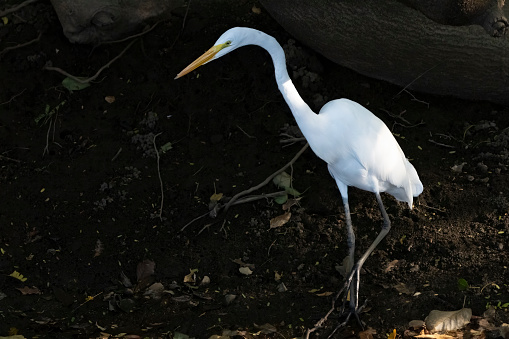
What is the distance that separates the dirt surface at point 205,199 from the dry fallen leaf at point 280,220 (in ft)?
0.10

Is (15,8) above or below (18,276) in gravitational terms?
above

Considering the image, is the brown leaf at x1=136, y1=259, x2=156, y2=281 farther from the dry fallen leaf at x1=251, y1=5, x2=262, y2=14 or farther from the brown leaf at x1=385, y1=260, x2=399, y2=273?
the dry fallen leaf at x1=251, y1=5, x2=262, y2=14

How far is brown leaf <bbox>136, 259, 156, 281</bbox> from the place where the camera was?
3.41 m

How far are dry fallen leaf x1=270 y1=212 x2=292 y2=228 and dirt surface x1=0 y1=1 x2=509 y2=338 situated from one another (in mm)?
30

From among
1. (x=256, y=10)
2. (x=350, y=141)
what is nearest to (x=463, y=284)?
(x=350, y=141)

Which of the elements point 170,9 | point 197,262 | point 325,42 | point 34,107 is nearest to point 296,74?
point 325,42

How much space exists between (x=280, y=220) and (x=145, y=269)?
0.80 metres

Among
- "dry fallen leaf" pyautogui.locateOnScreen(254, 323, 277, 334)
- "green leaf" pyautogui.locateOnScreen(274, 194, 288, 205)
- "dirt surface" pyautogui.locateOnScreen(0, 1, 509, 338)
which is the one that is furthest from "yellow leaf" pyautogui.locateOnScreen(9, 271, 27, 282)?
"green leaf" pyautogui.locateOnScreen(274, 194, 288, 205)

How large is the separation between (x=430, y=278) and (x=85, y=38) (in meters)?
2.91

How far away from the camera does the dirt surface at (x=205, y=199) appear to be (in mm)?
3119

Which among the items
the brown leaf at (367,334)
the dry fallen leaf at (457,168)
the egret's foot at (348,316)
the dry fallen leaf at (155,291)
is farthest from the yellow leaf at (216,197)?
the dry fallen leaf at (457,168)

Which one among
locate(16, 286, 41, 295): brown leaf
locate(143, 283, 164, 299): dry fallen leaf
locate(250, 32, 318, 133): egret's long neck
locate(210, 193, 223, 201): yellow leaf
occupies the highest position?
locate(250, 32, 318, 133): egret's long neck

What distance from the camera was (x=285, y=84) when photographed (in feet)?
9.63

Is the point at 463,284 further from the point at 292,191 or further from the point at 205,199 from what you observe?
the point at 205,199
